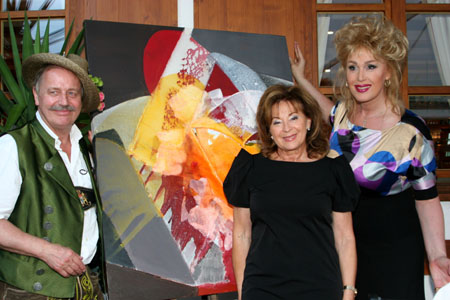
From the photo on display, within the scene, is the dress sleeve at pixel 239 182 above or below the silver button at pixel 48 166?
below

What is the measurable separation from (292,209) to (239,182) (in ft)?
0.77

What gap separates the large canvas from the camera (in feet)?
6.18

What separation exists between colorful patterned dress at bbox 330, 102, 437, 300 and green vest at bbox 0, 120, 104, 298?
107 cm

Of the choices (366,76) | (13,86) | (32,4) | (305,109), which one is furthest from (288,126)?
(32,4)

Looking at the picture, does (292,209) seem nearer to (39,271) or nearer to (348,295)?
(348,295)

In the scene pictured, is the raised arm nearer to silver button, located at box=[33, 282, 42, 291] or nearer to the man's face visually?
the man's face

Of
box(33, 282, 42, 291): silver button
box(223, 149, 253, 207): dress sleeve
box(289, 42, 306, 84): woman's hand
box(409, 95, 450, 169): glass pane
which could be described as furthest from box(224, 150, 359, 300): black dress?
box(409, 95, 450, 169): glass pane

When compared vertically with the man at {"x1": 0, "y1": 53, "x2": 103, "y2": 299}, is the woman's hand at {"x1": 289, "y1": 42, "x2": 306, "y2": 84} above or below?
above

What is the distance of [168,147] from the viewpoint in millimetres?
2074

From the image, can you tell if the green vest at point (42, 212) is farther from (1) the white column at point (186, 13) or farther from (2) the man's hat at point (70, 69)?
(1) the white column at point (186, 13)

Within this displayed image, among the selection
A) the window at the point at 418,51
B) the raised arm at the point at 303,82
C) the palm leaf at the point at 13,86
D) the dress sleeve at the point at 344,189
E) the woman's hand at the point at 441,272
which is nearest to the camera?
the dress sleeve at the point at 344,189

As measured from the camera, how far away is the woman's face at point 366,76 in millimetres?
1901

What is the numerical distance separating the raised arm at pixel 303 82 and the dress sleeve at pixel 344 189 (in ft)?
2.01

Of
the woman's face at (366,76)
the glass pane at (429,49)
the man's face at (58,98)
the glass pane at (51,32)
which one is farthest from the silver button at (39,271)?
the glass pane at (429,49)
